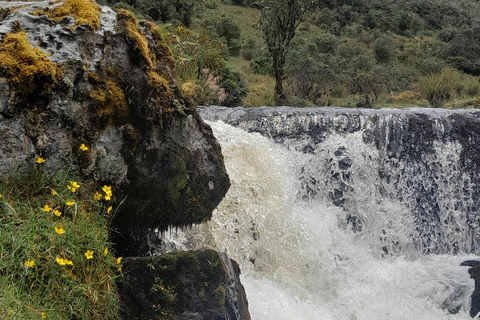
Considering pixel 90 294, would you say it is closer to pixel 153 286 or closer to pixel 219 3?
pixel 153 286

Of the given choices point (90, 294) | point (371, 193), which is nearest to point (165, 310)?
point (90, 294)

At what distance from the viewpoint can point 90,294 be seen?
247cm

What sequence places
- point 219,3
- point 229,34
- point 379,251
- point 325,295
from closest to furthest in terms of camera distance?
point 325,295 → point 379,251 → point 229,34 → point 219,3

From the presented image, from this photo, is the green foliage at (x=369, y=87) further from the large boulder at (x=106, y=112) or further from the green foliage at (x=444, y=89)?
the large boulder at (x=106, y=112)

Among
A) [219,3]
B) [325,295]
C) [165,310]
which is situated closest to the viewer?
[165,310]

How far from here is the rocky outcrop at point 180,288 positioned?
275cm

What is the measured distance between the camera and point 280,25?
40.2 feet

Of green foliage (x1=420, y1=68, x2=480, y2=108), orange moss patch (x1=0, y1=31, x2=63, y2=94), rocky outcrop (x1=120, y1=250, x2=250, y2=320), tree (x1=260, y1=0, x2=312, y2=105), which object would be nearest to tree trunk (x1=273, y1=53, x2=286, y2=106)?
tree (x1=260, y1=0, x2=312, y2=105)

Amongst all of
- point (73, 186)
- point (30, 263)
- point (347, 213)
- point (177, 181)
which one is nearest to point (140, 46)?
point (177, 181)

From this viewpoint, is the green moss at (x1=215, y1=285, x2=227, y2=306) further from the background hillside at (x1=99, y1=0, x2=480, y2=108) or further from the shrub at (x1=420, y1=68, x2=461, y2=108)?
the shrub at (x1=420, y1=68, x2=461, y2=108)

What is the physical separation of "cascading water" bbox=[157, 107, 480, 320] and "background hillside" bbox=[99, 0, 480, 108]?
164cm

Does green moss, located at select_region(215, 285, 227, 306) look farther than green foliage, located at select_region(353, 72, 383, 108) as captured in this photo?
No

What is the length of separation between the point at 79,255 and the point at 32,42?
4.95 feet

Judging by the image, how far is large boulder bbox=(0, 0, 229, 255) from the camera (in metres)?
2.81
